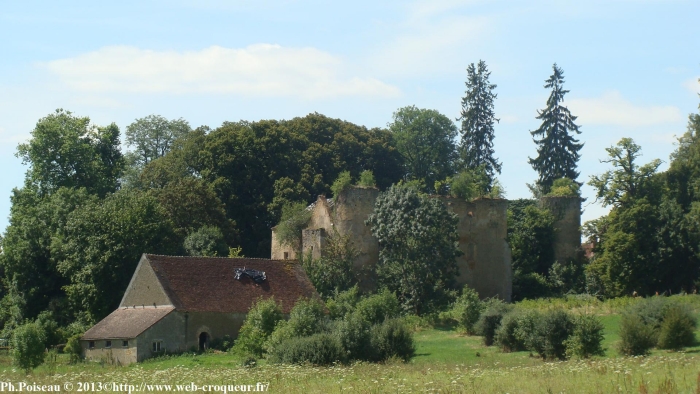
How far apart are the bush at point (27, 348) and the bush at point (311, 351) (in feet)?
36.3

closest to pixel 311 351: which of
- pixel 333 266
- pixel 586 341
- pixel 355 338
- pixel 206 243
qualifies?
pixel 355 338

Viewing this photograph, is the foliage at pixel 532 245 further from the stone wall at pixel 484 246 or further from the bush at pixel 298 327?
the bush at pixel 298 327

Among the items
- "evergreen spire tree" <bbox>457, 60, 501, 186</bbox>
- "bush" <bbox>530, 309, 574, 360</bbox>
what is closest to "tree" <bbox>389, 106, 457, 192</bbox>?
"evergreen spire tree" <bbox>457, 60, 501, 186</bbox>

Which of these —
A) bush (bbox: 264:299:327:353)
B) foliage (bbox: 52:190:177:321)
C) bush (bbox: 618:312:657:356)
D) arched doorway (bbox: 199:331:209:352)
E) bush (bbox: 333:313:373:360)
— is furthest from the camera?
foliage (bbox: 52:190:177:321)

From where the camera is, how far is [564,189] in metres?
65.4

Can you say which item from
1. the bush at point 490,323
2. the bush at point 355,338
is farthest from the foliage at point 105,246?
the bush at point 490,323

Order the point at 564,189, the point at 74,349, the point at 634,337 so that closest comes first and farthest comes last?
the point at 634,337 < the point at 74,349 < the point at 564,189

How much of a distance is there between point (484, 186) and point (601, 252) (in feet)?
39.5

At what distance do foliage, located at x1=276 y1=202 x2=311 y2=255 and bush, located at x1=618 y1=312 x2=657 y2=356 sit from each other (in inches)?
1089

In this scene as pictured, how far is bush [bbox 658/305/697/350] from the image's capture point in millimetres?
33281

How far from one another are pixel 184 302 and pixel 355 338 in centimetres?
1318

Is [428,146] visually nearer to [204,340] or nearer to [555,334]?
[204,340]

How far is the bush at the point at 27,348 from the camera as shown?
3878cm

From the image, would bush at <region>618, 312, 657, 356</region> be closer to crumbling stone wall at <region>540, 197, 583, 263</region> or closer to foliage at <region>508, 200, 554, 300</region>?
foliage at <region>508, 200, 554, 300</region>
